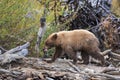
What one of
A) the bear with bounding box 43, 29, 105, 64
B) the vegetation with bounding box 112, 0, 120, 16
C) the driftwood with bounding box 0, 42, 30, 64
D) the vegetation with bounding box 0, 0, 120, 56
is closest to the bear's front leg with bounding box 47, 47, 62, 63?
the bear with bounding box 43, 29, 105, 64

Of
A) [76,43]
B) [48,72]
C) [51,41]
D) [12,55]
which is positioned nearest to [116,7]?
[51,41]

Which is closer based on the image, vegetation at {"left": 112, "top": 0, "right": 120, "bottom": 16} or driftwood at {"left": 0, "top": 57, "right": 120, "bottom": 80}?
driftwood at {"left": 0, "top": 57, "right": 120, "bottom": 80}

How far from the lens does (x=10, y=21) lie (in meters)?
11.9

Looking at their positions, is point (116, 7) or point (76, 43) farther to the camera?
point (116, 7)

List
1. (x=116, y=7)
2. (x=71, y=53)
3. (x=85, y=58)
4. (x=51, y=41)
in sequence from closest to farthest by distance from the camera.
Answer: (x=71, y=53) → (x=51, y=41) → (x=85, y=58) → (x=116, y=7)

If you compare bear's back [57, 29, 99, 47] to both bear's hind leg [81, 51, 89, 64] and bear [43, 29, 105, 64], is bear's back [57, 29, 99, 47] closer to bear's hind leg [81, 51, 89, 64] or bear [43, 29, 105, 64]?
bear [43, 29, 105, 64]

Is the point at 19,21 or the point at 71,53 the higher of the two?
the point at 19,21

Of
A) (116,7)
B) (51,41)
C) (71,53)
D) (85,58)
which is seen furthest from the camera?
(116,7)

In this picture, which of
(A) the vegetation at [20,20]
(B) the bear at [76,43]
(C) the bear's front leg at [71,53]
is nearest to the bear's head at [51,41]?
(B) the bear at [76,43]

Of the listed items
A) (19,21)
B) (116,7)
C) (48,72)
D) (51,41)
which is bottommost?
A: (48,72)

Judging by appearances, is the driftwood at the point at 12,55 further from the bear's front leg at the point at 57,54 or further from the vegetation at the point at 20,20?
the bear's front leg at the point at 57,54

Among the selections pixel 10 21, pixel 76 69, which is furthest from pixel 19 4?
pixel 76 69

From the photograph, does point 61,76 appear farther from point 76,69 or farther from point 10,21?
point 10,21

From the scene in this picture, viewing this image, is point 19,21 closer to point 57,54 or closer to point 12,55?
point 57,54
